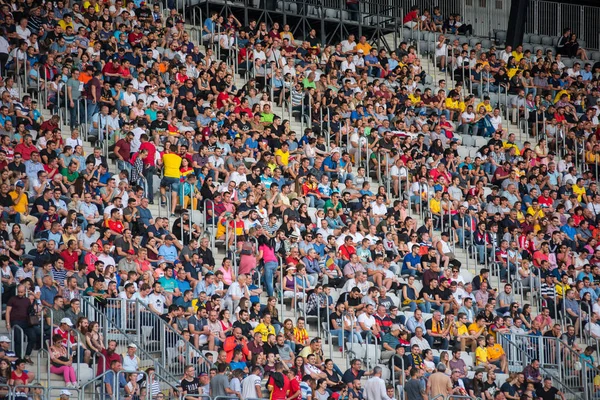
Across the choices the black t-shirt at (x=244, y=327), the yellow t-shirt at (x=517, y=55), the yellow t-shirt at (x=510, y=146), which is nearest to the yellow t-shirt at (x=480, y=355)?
the black t-shirt at (x=244, y=327)

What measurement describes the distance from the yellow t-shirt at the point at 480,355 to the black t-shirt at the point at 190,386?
6.33m

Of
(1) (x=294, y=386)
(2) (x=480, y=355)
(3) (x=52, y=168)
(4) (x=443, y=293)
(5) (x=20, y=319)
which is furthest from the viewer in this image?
(4) (x=443, y=293)

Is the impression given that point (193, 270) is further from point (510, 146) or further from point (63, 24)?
point (510, 146)

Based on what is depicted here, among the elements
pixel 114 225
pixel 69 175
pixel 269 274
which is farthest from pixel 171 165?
pixel 269 274

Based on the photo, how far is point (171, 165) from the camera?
25.9m

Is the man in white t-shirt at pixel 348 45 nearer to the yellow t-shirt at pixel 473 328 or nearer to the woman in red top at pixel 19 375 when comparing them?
the yellow t-shirt at pixel 473 328

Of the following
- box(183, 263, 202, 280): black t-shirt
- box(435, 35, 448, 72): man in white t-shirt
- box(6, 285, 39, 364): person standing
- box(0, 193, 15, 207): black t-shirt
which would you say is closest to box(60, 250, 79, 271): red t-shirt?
box(0, 193, 15, 207): black t-shirt

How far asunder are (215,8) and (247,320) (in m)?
12.6

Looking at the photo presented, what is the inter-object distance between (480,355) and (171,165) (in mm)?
7147

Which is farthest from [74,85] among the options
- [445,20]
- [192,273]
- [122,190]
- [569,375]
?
[445,20]

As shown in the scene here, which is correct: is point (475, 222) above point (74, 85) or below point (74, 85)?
below

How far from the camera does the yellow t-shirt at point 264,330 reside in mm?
22797

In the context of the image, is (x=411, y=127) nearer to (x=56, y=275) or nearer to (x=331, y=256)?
(x=331, y=256)

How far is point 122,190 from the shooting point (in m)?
24.8
